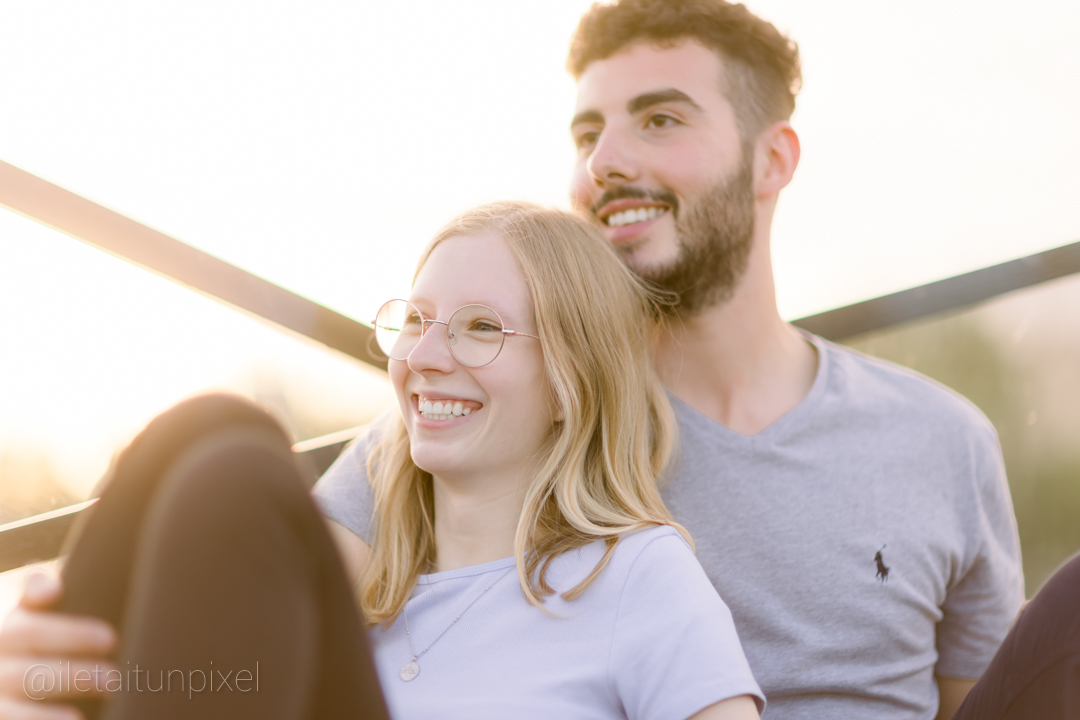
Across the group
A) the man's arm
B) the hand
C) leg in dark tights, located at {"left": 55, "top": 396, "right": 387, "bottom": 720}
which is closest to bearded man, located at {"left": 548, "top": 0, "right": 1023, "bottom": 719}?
the man's arm

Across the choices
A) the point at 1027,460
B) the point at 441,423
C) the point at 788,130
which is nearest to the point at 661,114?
the point at 788,130

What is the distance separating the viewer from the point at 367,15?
1.96 m

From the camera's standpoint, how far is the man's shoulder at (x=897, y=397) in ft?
5.39

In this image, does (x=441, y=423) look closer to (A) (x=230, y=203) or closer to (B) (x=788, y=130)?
(A) (x=230, y=203)

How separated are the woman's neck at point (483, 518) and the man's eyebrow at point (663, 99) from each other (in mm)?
885

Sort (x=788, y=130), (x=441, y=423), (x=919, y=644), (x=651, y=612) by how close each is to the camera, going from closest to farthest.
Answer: (x=651, y=612)
(x=441, y=423)
(x=919, y=644)
(x=788, y=130)

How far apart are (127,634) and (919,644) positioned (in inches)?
53.2

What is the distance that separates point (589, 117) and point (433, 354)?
2.74ft

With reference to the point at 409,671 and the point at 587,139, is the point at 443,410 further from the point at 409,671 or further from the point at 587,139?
the point at 587,139

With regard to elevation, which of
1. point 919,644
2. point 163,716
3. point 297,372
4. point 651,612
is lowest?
point 919,644

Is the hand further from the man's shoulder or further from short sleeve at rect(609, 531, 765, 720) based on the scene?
the man's shoulder

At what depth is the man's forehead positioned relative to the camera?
1.76m

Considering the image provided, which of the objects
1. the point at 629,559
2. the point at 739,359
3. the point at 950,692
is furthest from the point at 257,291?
the point at 950,692

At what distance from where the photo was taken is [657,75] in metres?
1.77
